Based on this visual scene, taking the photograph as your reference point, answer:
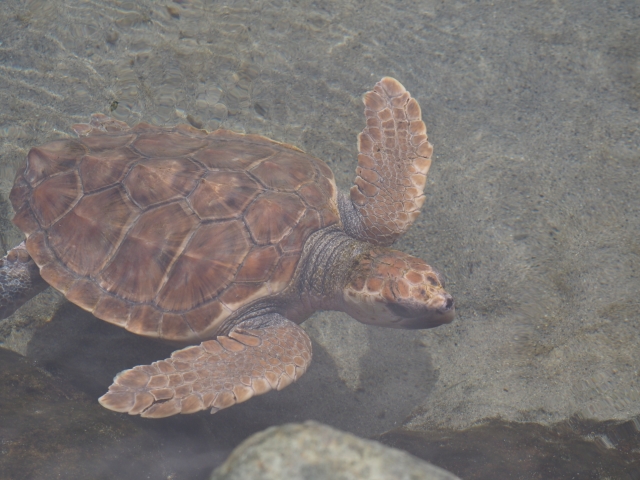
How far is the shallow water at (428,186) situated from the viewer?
2.63 metres

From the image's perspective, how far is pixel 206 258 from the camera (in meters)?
2.60

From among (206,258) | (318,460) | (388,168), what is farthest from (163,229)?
(318,460)

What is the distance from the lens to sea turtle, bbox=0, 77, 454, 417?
2.52 m

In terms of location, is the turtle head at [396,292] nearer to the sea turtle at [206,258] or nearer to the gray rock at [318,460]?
the sea turtle at [206,258]

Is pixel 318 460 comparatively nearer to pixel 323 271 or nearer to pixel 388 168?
pixel 323 271

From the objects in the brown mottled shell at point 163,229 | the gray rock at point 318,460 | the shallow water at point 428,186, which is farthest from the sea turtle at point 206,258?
the gray rock at point 318,460

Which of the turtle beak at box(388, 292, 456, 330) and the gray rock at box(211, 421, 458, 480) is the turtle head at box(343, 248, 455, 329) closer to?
the turtle beak at box(388, 292, 456, 330)

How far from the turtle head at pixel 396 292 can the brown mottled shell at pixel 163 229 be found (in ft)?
1.39

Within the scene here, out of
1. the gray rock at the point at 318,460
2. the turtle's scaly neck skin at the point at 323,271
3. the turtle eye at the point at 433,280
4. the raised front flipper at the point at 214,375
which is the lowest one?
the raised front flipper at the point at 214,375

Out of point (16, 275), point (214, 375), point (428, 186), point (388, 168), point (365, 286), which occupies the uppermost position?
point (388, 168)

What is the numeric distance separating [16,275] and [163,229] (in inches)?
44.6

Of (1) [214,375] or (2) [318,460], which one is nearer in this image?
(2) [318,460]

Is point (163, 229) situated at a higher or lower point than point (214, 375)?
higher

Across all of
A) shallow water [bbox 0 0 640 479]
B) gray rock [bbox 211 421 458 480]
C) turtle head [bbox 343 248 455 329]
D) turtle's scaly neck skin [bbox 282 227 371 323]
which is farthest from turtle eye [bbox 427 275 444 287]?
gray rock [bbox 211 421 458 480]
